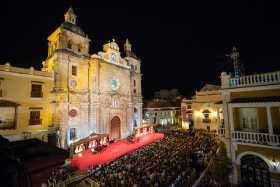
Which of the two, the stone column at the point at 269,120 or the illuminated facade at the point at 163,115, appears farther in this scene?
the illuminated facade at the point at 163,115

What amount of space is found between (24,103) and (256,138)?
854 inches

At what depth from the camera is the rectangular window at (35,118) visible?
17845mm

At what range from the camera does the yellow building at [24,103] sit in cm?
1608

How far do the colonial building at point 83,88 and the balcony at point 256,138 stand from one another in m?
19.3

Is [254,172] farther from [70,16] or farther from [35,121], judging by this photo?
[70,16]

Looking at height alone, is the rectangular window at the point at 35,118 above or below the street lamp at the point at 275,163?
above

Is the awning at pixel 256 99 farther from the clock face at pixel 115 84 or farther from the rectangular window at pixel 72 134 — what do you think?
the clock face at pixel 115 84

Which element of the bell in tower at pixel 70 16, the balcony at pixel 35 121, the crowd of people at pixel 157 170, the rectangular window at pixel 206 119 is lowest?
the crowd of people at pixel 157 170

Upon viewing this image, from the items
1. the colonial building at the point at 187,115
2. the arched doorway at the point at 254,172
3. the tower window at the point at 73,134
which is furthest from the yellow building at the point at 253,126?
the colonial building at the point at 187,115

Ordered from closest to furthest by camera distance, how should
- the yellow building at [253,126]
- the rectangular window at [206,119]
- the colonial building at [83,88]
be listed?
the yellow building at [253,126], the colonial building at [83,88], the rectangular window at [206,119]

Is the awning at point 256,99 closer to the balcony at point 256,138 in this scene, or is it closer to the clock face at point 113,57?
the balcony at point 256,138

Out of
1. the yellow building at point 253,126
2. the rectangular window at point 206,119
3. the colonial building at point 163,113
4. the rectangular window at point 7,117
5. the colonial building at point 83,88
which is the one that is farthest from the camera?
the colonial building at point 163,113

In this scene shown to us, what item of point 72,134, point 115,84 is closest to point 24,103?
point 72,134

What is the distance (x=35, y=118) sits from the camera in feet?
59.8
